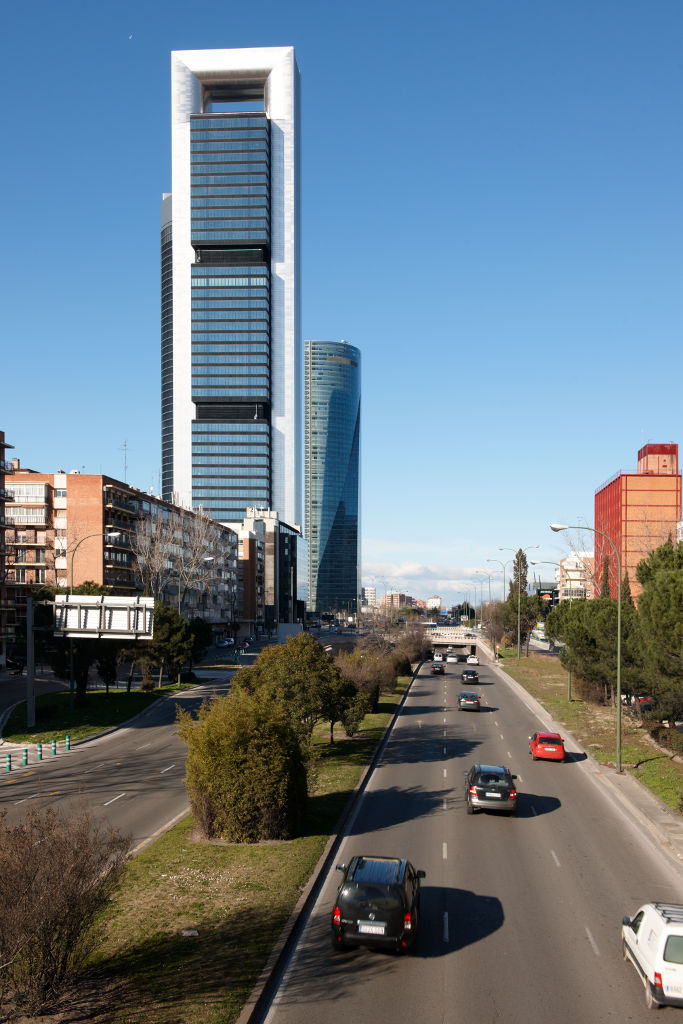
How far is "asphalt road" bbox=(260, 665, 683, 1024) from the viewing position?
12023 millimetres

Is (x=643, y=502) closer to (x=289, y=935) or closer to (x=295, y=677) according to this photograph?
(x=295, y=677)

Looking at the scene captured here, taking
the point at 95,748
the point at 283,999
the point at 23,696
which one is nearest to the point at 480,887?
the point at 283,999

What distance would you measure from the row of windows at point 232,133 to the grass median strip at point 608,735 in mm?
161324

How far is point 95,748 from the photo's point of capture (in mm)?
38531

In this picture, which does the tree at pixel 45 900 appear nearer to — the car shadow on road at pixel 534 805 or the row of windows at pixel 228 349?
the car shadow on road at pixel 534 805

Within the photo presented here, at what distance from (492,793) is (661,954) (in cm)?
1310

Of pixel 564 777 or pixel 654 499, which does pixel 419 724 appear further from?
pixel 654 499

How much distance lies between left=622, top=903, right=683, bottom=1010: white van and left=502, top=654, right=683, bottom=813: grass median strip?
1379 cm

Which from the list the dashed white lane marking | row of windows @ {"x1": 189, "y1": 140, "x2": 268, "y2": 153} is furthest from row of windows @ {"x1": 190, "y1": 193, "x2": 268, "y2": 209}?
the dashed white lane marking

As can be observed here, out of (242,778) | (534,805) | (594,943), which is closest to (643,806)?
(534,805)

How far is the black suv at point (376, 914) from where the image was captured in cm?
1341

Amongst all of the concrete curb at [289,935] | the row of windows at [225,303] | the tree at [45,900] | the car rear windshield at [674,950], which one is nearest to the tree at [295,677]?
the concrete curb at [289,935]

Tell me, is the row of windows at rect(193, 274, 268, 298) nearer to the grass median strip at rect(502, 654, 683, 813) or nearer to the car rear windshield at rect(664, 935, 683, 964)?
the grass median strip at rect(502, 654, 683, 813)

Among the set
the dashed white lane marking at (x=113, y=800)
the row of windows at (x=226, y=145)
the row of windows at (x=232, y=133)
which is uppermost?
the row of windows at (x=232, y=133)
